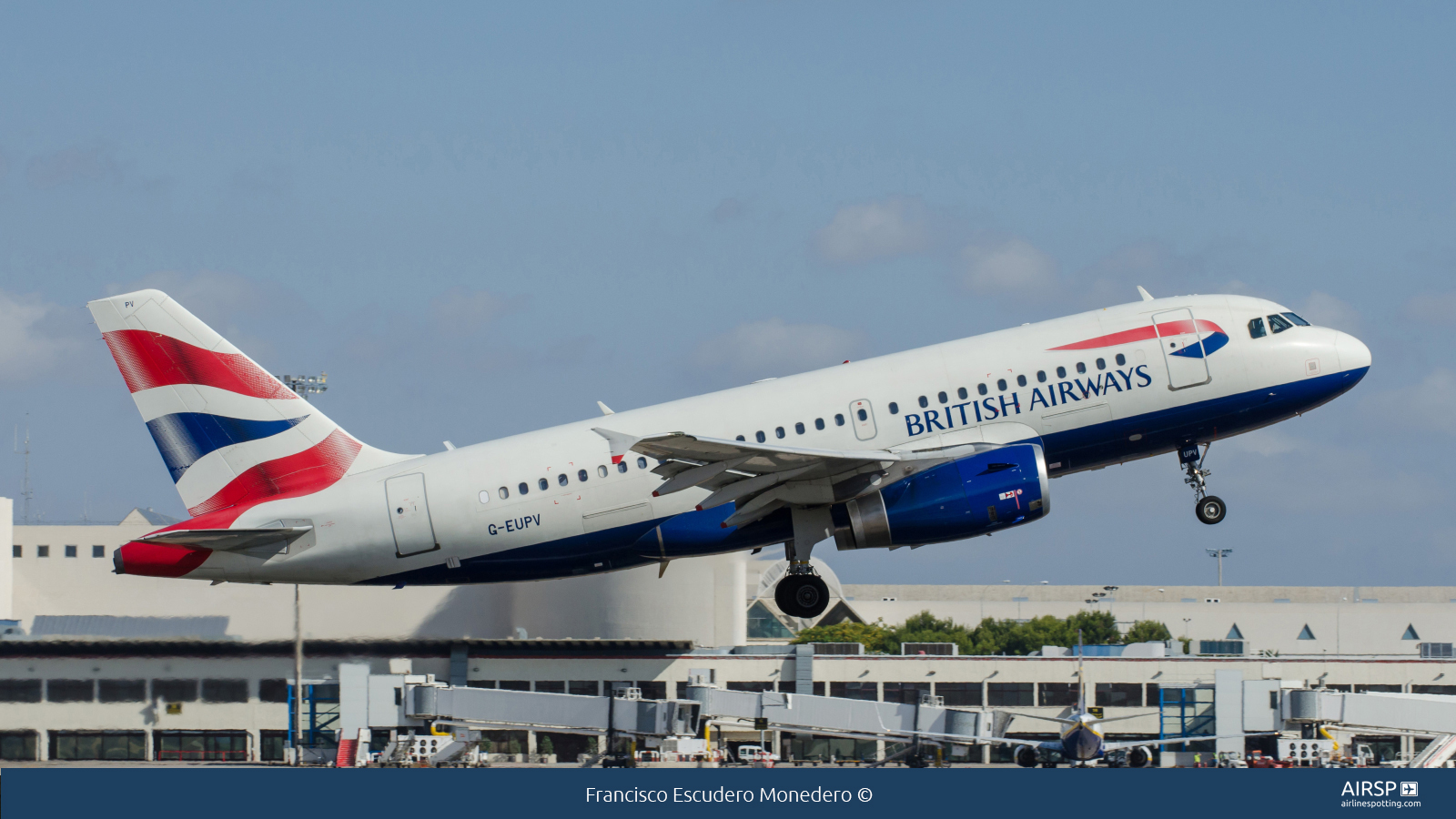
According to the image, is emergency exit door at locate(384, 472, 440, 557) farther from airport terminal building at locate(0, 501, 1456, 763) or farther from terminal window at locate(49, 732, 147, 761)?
terminal window at locate(49, 732, 147, 761)

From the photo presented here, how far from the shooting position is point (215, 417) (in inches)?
1521

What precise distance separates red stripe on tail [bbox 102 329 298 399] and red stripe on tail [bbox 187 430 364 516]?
193cm

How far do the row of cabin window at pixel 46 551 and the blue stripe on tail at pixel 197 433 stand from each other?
5561cm

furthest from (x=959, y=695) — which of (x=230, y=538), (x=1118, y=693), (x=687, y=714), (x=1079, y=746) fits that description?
(x=230, y=538)

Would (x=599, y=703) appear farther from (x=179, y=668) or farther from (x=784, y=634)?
(x=784, y=634)

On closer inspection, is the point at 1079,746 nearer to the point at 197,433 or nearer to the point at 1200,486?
the point at 1200,486

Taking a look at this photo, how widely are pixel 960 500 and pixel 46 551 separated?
3023 inches

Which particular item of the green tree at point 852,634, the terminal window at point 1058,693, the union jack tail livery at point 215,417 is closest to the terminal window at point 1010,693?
the terminal window at point 1058,693

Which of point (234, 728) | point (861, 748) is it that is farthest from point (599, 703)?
point (234, 728)

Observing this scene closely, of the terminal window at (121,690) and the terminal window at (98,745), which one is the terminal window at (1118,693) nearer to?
the terminal window at (98,745)

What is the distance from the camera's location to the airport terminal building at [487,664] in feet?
202

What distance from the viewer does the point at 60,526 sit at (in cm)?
9750

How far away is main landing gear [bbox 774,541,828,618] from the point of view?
37.2 m

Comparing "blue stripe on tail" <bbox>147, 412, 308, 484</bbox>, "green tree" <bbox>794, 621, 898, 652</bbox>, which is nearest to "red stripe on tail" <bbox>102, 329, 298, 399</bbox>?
"blue stripe on tail" <bbox>147, 412, 308, 484</bbox>
